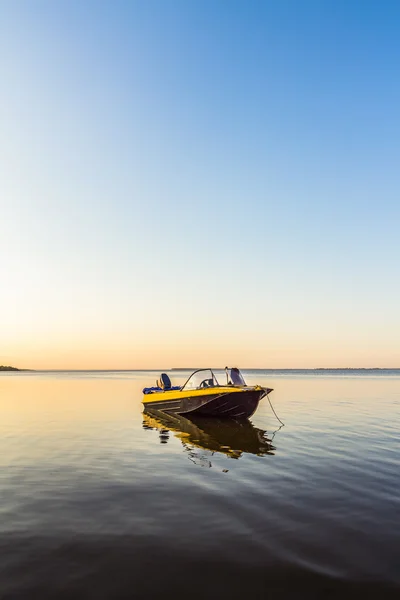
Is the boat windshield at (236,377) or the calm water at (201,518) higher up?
the boat windshield at (236,377)

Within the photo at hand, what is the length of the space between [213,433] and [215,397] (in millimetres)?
3406

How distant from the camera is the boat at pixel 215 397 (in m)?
25.1

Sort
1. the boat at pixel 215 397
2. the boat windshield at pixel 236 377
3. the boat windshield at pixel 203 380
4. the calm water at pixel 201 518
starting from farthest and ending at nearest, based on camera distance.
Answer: the boat windshield at pixel 236 377
the boat windshield at pixel 203 380
the boat at pixel 215 397
the calm water at pixel 201 518

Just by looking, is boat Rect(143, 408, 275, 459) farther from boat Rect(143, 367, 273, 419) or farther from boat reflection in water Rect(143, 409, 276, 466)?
boat Rect(143, 367, 273, 419)

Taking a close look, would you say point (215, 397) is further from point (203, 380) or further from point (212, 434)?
point (212, 434)

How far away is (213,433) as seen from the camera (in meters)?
22.1

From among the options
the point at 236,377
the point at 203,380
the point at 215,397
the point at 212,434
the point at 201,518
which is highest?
the point at 236,377

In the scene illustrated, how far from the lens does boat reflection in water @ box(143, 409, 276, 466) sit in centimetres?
1708

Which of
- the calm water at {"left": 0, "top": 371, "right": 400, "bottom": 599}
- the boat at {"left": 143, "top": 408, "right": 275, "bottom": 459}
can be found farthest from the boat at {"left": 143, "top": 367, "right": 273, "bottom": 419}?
the calm water at {"left": 0, "top": 371, "right": 400, "bottom": 599}

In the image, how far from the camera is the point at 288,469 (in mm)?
13570

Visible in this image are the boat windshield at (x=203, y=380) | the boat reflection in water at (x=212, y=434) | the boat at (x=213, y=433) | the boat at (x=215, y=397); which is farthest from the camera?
the boat windshield at (x=203, y=380)


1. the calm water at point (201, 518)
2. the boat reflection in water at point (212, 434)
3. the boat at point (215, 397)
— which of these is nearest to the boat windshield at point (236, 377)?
the boat at point (215, 397)

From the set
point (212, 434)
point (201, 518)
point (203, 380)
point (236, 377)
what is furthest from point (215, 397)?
point (201, 518)

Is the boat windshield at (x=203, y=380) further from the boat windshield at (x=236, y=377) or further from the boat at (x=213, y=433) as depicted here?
the boat at (x=213, y=433)
